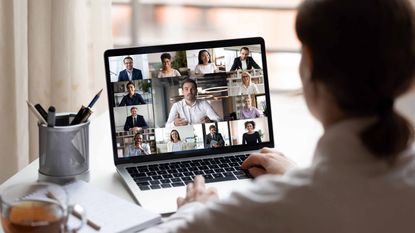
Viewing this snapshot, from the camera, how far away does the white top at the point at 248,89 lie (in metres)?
1.61

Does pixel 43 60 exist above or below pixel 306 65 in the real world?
above

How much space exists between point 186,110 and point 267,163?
0.74 feet

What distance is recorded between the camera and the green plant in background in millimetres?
1566

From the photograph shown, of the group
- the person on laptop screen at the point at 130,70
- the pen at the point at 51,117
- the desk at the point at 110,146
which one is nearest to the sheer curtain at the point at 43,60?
the desk at the point at 110,146

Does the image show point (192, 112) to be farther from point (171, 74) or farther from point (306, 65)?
point (306, 65)

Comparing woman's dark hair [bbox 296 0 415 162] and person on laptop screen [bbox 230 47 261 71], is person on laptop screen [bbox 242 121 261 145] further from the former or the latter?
woman's dark hair [bbox 296 0 415 162]

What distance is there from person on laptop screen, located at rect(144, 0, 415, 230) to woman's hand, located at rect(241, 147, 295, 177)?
51cm

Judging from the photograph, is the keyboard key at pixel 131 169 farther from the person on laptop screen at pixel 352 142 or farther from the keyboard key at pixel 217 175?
the person on laptop screen at pixel 352 142

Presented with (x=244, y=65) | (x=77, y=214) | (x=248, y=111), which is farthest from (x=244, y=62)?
(x=77, y=214)

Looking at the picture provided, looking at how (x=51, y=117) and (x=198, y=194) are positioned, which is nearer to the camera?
(x=198, y=194)

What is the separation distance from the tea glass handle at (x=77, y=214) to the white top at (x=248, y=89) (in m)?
0.51

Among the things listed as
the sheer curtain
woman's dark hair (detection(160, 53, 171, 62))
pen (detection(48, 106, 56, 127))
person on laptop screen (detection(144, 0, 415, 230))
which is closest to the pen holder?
pen (detection(48, 106, 56, 127))

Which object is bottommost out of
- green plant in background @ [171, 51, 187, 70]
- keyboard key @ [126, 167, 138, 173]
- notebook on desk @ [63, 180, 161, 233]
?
notebook on desk @ [63, 180, 161, 233]

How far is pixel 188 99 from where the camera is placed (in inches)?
61.9
